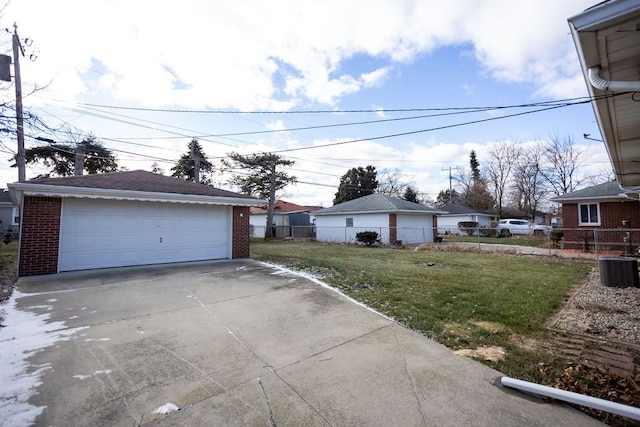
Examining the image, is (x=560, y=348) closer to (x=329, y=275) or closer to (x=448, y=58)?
(x=329, y=275)

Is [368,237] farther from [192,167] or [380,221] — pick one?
[192,167]

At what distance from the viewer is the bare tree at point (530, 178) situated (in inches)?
1293

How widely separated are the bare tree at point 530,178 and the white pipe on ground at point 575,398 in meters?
38.1

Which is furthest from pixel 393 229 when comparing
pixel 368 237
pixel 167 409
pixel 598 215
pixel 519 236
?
pixel 167 409

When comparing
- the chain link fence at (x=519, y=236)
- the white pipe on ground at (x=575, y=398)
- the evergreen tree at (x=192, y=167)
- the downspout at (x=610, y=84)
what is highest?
the evergreen tree at (x=192, y=167)

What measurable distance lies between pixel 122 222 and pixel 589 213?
68.8 ft

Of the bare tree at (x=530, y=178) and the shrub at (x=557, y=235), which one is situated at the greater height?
the bare tree at (x=530, y=178)

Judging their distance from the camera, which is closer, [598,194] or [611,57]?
[611,57]

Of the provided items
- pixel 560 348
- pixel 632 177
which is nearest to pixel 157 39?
pixel 560 348

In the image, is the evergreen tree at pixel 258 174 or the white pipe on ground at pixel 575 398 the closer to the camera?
the white pipe on ground at pixel 575 398

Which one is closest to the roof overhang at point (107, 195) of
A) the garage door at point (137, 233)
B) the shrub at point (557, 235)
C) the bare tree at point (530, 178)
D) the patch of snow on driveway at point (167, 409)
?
the garage door at point (137, 233)

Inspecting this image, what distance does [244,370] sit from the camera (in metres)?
3.13

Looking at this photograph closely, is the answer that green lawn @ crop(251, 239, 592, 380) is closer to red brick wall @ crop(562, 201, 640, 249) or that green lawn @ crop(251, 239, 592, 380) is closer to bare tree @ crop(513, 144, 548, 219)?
red brick wall @ crop(562, 201, 640, 249)

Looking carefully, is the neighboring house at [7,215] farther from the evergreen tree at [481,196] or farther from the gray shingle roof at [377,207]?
the evergreen tree at [481,196]
